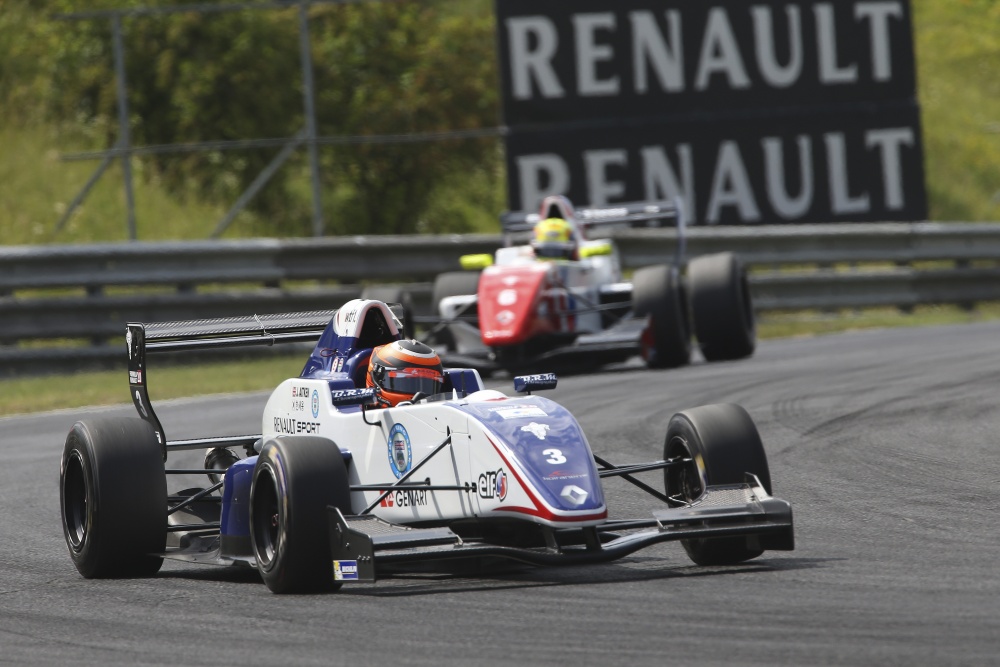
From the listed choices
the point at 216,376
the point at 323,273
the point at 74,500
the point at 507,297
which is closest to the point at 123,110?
the point at 323,273

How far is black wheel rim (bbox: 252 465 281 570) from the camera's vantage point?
7930 mm

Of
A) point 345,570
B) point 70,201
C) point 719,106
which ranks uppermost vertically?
point 719,106

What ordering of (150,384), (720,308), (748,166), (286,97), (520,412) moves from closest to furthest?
(520,412)
(720,308)
(150,384)
(748,166)
(286,97)

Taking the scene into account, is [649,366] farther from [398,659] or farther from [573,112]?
[398,659]

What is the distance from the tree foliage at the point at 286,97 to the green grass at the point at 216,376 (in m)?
7.58

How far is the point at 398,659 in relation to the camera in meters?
6.11

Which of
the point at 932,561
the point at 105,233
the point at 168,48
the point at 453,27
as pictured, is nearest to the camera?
the point at 932,561

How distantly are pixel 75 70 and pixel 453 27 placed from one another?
6.13m

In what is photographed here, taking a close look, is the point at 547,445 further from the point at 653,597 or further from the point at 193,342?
the point at 193,342

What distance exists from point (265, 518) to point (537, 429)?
4.37 feet

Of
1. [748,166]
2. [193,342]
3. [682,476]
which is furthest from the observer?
[748,166]

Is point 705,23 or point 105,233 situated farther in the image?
point 105,233

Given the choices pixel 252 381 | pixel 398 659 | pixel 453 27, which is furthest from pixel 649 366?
pixel 453 27

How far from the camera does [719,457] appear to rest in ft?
26.0
